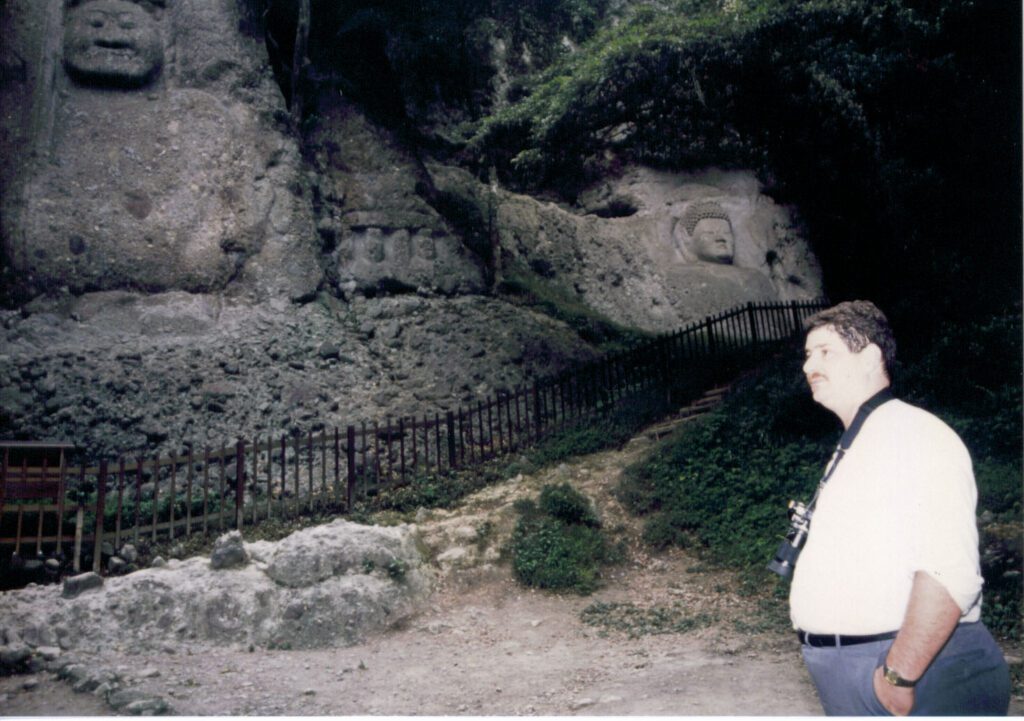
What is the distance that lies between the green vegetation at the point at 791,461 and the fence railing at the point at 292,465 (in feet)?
5.29

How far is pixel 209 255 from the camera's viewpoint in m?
9.05

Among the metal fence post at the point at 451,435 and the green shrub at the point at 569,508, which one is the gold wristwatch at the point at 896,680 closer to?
the green shrub at the point at 569,508

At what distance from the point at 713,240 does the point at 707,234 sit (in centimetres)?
16

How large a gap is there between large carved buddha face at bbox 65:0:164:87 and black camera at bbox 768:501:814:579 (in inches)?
387

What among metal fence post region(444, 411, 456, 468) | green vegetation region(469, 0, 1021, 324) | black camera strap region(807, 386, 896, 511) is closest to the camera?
black camera strap region(807, 386, 896, 511)

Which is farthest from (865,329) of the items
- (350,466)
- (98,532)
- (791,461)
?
(98,532)

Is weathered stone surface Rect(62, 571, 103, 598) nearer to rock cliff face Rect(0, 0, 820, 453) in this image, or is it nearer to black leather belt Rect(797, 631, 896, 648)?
rock cliff face Rect(0, 0, 820, 453)

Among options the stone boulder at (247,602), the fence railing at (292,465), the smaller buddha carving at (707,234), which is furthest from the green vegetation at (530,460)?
the smaller buddha carving at (707,234)

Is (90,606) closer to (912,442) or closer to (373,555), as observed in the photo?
(373,555)

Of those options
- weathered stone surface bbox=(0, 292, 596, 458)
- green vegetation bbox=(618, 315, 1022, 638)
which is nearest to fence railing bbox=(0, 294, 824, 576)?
weathered stone surface bbox=(0, 292, 596, 458)

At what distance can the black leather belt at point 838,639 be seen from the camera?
6.28ft

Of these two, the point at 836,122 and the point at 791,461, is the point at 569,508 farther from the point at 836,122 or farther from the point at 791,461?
the point at 836,122

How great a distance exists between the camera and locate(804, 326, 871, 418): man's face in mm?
2238

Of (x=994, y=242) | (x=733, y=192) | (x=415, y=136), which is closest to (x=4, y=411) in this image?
(x=415, y=136)
